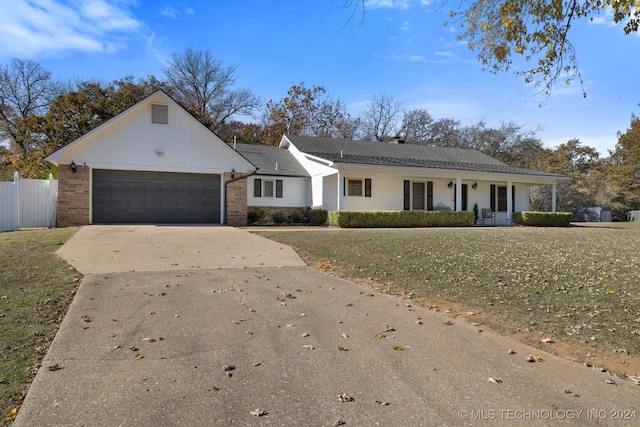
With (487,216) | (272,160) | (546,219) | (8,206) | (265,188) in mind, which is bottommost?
(546,219)

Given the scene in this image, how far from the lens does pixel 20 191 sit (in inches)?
652

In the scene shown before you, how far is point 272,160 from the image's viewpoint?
24875 millimetres

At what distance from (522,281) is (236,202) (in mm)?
14430

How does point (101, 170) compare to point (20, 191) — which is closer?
point (20, 191)

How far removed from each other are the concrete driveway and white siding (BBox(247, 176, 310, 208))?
16.2m

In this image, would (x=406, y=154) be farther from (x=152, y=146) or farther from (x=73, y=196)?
(x=73, y=196)

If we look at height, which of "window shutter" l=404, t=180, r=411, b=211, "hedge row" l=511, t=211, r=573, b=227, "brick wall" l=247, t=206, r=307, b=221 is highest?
"window shutter" l=404, t=180, r=411, b=211

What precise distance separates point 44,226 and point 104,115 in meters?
14.9

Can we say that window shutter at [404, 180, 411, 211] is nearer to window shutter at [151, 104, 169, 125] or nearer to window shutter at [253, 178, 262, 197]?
window shutter at [253, 178, 262, 197]

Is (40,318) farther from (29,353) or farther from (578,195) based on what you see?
(578,195)

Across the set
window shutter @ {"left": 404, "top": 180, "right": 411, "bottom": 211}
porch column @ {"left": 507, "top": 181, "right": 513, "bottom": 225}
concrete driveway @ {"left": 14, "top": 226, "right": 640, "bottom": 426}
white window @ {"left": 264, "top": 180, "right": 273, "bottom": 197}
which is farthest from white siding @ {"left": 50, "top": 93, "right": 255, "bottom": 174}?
porch column @ {"left": 507, "top": 181, "right": 513, "bottom": 225}

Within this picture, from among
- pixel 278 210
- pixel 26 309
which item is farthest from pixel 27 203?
pixel 26 309

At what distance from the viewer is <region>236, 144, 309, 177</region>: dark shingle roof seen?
23.4 metres

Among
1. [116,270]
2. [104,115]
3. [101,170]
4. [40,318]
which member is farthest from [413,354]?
[104,115]
